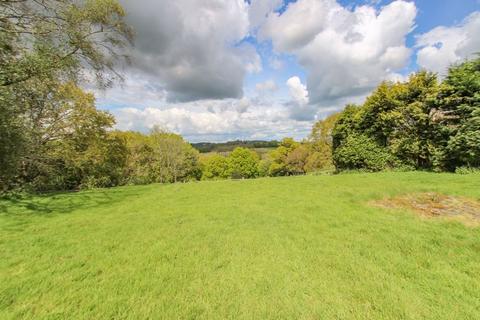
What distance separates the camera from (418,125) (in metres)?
15.7

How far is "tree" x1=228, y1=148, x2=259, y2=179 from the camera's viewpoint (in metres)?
54.4

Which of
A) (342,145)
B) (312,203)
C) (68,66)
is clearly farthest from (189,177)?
(312,203)

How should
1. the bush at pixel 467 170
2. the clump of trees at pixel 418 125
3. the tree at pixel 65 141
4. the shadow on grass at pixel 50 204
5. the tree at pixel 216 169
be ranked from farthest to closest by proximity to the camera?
the tree at pixel 216 169 < the clump of trees at pixel 418 125 < the tree at pixel 65 141 < the bush at pixel 467 170 < the shadow on grass at pixel 50 204

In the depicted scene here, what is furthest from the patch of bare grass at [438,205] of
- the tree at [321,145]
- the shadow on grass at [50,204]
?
the tree at [321,145]

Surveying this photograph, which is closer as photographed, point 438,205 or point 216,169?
point 438,205

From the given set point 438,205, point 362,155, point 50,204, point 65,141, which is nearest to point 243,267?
point 438,205

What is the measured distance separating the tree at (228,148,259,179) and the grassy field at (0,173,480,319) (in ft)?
156

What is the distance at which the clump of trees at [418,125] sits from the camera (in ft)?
42.8

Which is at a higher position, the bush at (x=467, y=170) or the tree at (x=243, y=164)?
the bush at (x=467, y=170)

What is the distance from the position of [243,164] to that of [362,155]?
37727 mm

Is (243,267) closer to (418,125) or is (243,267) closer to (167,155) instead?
(418,125)

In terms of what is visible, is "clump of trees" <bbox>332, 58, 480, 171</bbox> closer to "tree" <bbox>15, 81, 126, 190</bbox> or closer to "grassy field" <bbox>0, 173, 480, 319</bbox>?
"grassy field" <bbox>0, 173, 480, 319</bbox>

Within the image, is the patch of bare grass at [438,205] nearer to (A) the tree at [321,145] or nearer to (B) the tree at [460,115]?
(B) the tree at [460,115]

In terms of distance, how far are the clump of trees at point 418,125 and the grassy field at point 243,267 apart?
11.1m
